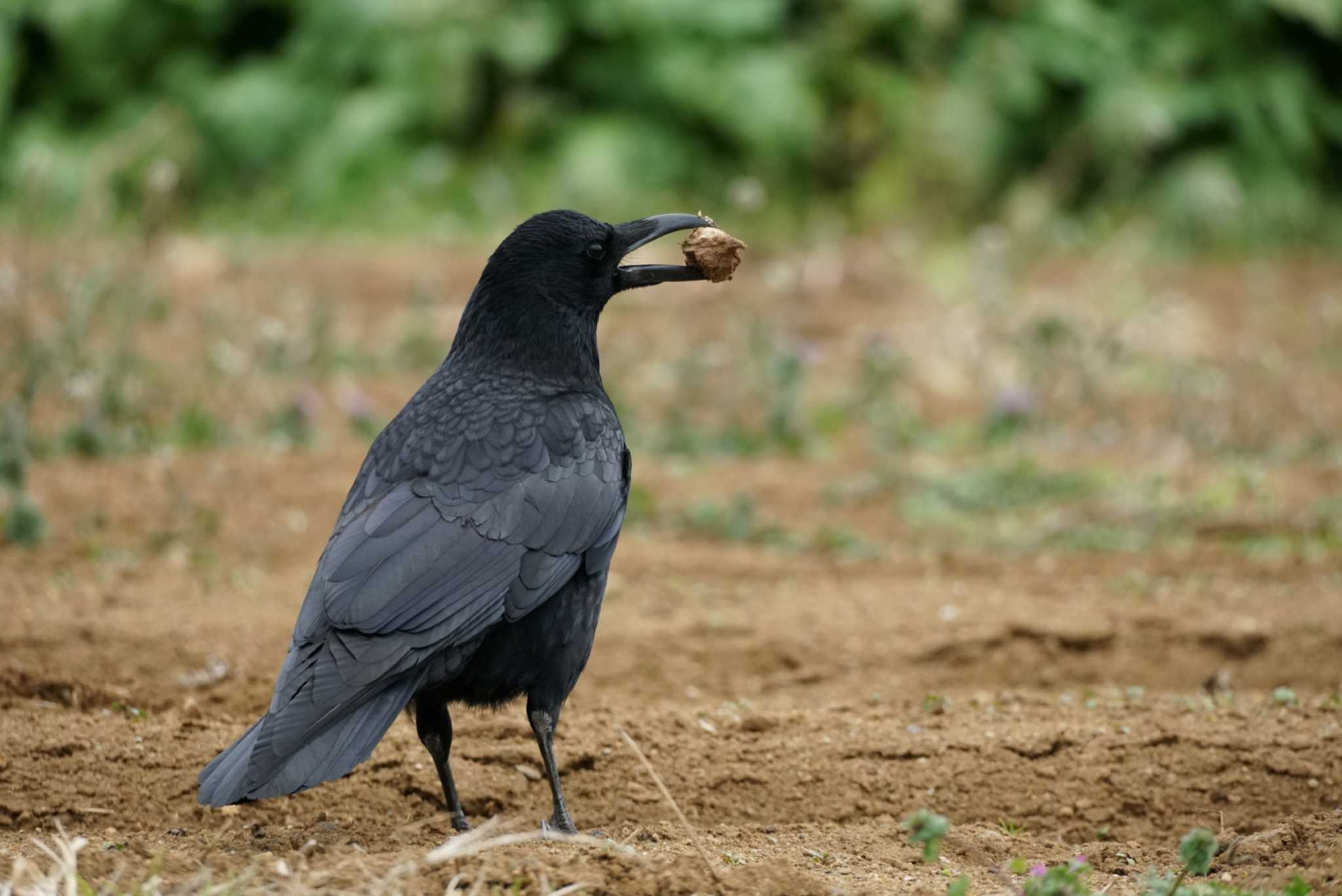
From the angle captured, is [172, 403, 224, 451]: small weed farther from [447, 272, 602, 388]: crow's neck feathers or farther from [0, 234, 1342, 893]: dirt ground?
[447, 272, 602, 388]: crow's neck feathers

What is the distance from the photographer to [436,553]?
11.3ft

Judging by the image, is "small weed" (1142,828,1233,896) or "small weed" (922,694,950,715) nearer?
"small weed" (1142,828,1233,896)

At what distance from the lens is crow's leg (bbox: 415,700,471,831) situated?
3.60 meters

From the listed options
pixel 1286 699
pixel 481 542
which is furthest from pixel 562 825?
pixel 1286 699

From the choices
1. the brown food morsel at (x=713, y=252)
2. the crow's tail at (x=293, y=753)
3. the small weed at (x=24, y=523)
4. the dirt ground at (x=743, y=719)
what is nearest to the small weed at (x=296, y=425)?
the dirt ground at (x=743, y=719)

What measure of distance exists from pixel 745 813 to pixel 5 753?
5.59 feet

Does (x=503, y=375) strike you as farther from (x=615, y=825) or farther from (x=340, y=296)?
(x=340, y=296)

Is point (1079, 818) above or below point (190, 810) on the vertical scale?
below

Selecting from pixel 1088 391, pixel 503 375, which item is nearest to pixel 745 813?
pixel 503 375

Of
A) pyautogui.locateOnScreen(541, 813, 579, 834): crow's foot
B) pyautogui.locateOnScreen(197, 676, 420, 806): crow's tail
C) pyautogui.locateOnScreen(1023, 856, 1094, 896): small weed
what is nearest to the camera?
pyautogui.locateOnScreen(1023, 856, 1094, 896): small weed

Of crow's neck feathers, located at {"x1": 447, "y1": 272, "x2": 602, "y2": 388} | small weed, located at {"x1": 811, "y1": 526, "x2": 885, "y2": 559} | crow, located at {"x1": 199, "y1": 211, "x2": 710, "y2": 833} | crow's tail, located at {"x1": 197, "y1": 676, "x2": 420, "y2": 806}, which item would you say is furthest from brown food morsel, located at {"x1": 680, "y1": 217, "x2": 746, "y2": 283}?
small weed, located at {"x1": 811, "y1": 526, "x2": 885, "y2": 559}

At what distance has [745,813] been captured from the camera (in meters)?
3.77

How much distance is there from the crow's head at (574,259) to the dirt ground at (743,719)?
1.12 metres

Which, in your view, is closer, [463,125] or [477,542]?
[477,542]
